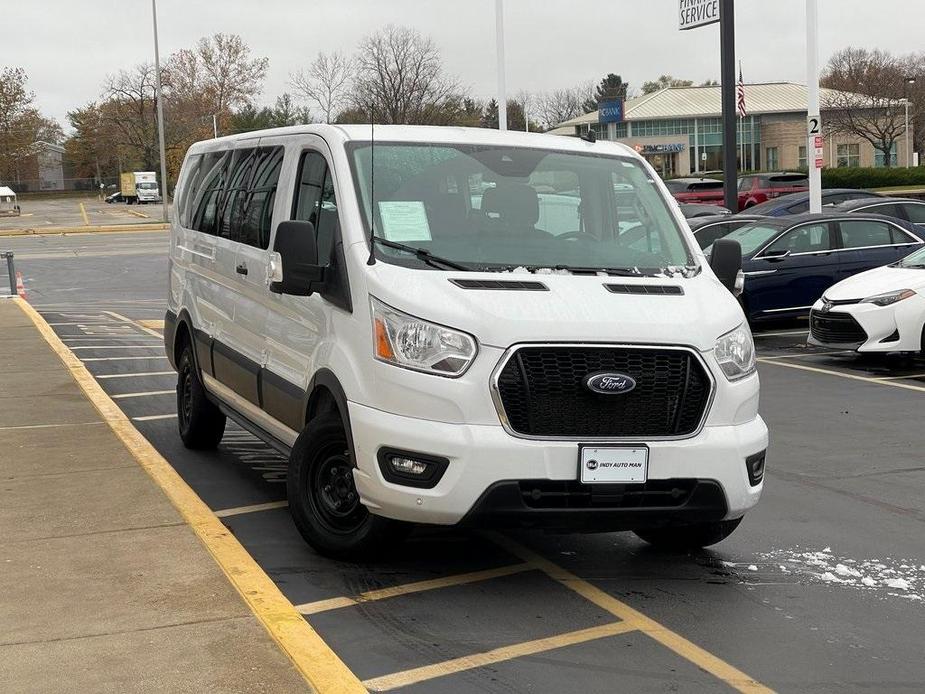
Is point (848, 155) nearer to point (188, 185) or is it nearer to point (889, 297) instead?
point (889, 297)

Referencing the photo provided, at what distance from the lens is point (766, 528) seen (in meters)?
6.81

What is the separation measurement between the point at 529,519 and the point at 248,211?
3171 millimetres

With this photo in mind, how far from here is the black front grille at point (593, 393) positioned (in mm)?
5309

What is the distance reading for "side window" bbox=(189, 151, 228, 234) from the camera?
8453 mm

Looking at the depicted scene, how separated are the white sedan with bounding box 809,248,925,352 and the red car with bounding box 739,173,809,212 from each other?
25.8 m

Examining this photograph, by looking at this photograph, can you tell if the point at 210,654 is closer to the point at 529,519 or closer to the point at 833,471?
the point at 529,519

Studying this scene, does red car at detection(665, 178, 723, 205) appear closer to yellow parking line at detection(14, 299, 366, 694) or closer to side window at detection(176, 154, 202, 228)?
side window at detection(176, 154, 202, 228)

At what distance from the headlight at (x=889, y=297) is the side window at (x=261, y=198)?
8149 millimetres

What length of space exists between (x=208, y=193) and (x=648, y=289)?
4030 millimetres

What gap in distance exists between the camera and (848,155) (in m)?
89.8

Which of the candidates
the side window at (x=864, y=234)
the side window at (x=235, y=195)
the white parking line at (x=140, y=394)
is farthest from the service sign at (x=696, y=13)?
the side window at (x=235, y=195)

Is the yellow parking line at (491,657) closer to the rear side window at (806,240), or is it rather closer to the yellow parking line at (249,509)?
the yellow parking line at (249,509)

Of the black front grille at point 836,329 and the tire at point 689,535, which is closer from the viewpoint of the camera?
the tire at point 689,535

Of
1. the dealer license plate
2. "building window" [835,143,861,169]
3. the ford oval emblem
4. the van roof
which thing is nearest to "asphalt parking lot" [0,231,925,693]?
the dealer license plate
